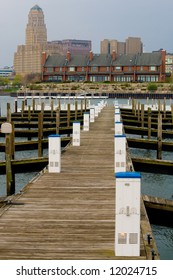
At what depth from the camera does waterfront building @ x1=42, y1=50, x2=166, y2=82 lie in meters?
156

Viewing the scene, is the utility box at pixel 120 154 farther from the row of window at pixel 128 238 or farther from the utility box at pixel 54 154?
the row of window at pixel 128 238

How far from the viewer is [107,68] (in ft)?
522

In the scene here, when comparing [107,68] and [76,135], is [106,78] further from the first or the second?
[76,135]

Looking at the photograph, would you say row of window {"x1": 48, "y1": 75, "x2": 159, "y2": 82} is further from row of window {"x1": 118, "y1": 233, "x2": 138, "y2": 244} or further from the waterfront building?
row of window {"x1": 118, "y1": 233, "x2": 138, "y2": 244}

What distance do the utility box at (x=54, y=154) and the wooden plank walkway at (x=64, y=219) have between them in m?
0.28

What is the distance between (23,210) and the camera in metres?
12.4

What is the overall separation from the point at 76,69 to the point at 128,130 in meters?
125

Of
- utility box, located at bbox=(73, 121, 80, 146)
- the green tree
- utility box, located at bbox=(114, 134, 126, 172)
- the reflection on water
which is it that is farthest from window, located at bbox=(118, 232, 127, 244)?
the green tree

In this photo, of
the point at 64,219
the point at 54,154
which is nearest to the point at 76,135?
the point at 54,154

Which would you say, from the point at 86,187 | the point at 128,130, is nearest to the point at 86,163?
the point at 86,187

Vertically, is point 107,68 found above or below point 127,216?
above

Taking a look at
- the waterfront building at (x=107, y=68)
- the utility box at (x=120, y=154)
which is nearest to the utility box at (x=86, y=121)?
the utility box at (x=120, y=154)

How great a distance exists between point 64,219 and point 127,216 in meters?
2.66

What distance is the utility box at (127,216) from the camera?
30.1 ft
